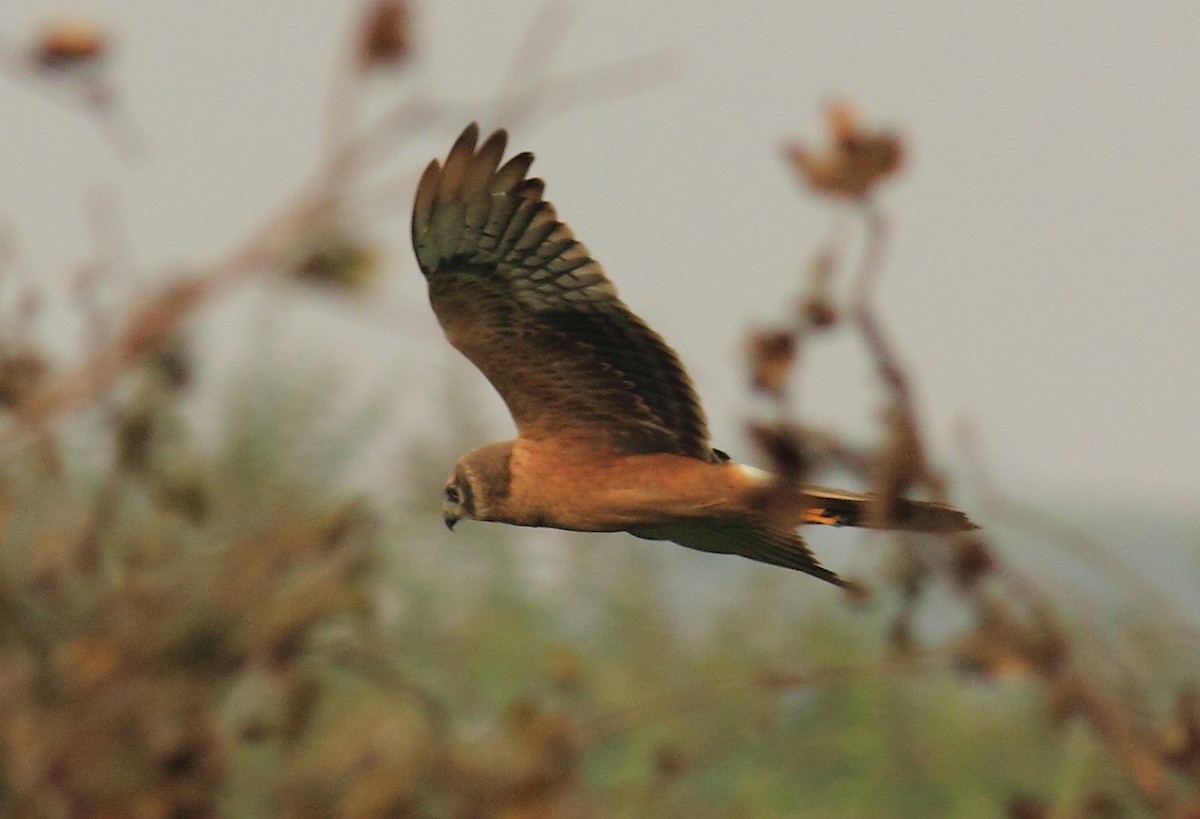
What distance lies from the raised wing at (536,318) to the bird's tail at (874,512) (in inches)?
13.9

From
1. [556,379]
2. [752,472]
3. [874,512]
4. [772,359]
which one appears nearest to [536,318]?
[556,379]

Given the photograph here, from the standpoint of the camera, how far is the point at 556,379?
3.82 metres

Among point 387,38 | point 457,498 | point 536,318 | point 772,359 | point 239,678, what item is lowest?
point 239,678

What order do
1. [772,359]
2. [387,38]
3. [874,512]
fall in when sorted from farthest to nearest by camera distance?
[387,38] < [772,359] < [874,512]

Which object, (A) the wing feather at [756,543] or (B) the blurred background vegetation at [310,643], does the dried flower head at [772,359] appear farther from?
(A) the wing feather at [756,543]

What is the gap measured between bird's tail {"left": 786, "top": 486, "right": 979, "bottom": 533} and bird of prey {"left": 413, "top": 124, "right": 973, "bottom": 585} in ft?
0.51

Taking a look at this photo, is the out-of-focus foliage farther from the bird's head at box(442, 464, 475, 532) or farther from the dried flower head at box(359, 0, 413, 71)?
the dried flower head at box(359, 0, 413, 71)

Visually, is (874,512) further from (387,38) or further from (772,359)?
(387,38)

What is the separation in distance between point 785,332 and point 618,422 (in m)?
1.05

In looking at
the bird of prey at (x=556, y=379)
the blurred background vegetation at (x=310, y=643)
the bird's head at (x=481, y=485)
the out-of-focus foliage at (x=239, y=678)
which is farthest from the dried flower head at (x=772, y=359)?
the out-of-focus foliage at (x=239, y=678)

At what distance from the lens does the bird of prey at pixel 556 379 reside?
11.9ft

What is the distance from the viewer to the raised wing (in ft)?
12.5

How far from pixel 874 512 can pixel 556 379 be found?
50.6 inches

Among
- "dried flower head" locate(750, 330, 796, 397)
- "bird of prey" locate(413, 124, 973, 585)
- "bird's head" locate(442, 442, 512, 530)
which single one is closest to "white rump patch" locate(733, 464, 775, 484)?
"bird of prey" locate(413, 124, 973, 585)
